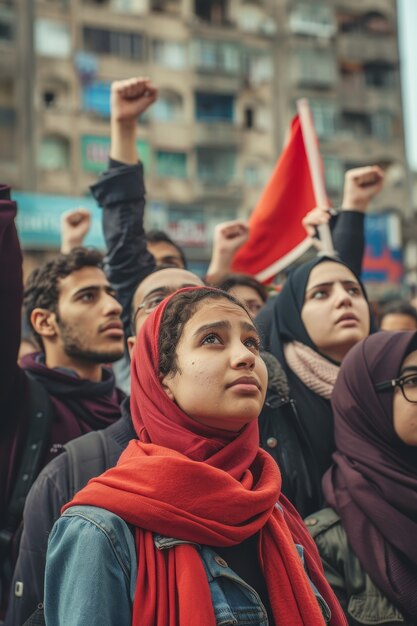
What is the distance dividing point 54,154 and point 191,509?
3300cm

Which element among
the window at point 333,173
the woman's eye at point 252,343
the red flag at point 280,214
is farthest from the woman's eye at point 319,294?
the window at point 333,173

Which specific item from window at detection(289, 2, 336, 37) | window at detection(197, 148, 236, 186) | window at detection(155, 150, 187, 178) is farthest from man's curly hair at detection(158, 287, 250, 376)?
window at detection(289, 2, 336, 37)

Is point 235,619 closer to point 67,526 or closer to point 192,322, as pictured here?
point 67,526

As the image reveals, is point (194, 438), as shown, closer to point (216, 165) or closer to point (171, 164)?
point (171, 164)

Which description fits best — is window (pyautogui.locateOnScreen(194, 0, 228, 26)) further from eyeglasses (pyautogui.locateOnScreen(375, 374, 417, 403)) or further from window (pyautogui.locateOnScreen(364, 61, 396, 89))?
eyeglasses (pyautogui.locateOnScreen(375, 374, 417, 403))

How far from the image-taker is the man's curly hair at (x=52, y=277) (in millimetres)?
4036

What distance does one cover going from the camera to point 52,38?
1351 inches

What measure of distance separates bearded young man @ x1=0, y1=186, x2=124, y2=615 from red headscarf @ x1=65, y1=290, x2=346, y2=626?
94 cm

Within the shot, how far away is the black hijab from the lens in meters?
2.98

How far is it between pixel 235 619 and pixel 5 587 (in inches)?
50.6

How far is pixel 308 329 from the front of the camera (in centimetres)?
386

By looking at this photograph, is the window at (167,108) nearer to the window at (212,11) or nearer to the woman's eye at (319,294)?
the window at (212,11)

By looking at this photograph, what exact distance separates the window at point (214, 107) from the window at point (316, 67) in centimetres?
357

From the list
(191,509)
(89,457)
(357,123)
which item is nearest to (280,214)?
(89,457)
